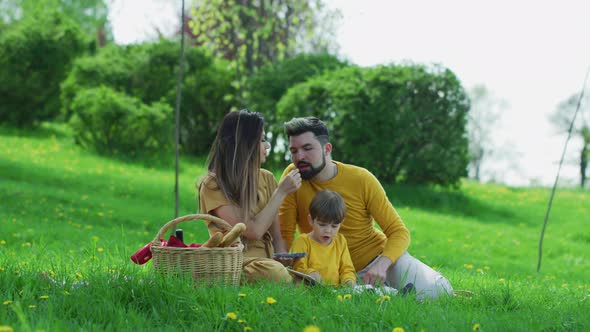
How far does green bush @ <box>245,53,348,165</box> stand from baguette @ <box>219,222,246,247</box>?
13.3 m

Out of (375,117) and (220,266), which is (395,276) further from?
(375,117)

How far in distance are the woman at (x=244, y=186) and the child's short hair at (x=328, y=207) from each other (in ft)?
0.67

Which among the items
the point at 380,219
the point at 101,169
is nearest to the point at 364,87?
the point at 101,169

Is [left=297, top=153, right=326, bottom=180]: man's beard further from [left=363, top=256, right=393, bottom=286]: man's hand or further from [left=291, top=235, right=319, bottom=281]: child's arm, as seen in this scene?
[left=363, top=256, right=393, bottom=286]: man's hand

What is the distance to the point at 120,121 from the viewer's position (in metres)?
17.9

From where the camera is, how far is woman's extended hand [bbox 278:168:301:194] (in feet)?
14.8

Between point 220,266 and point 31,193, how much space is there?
8.58 m

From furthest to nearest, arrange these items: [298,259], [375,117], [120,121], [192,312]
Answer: [120,121]
[375,117]
[298,259]
[192,312]

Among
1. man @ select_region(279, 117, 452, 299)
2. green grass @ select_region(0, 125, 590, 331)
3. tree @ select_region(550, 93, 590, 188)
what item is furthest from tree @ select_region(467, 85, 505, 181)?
man @ select_region(279, 117, 452, 299)

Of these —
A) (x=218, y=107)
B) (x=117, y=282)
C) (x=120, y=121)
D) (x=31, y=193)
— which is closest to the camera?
(x=117, y=282)

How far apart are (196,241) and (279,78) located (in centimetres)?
931

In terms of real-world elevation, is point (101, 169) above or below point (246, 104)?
below

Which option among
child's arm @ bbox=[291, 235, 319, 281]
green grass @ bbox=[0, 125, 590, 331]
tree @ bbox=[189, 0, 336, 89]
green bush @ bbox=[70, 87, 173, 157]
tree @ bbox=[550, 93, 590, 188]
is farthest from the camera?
tree @ bbox=[550, 93, 590, 188]

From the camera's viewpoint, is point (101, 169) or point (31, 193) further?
point (101, 169)
